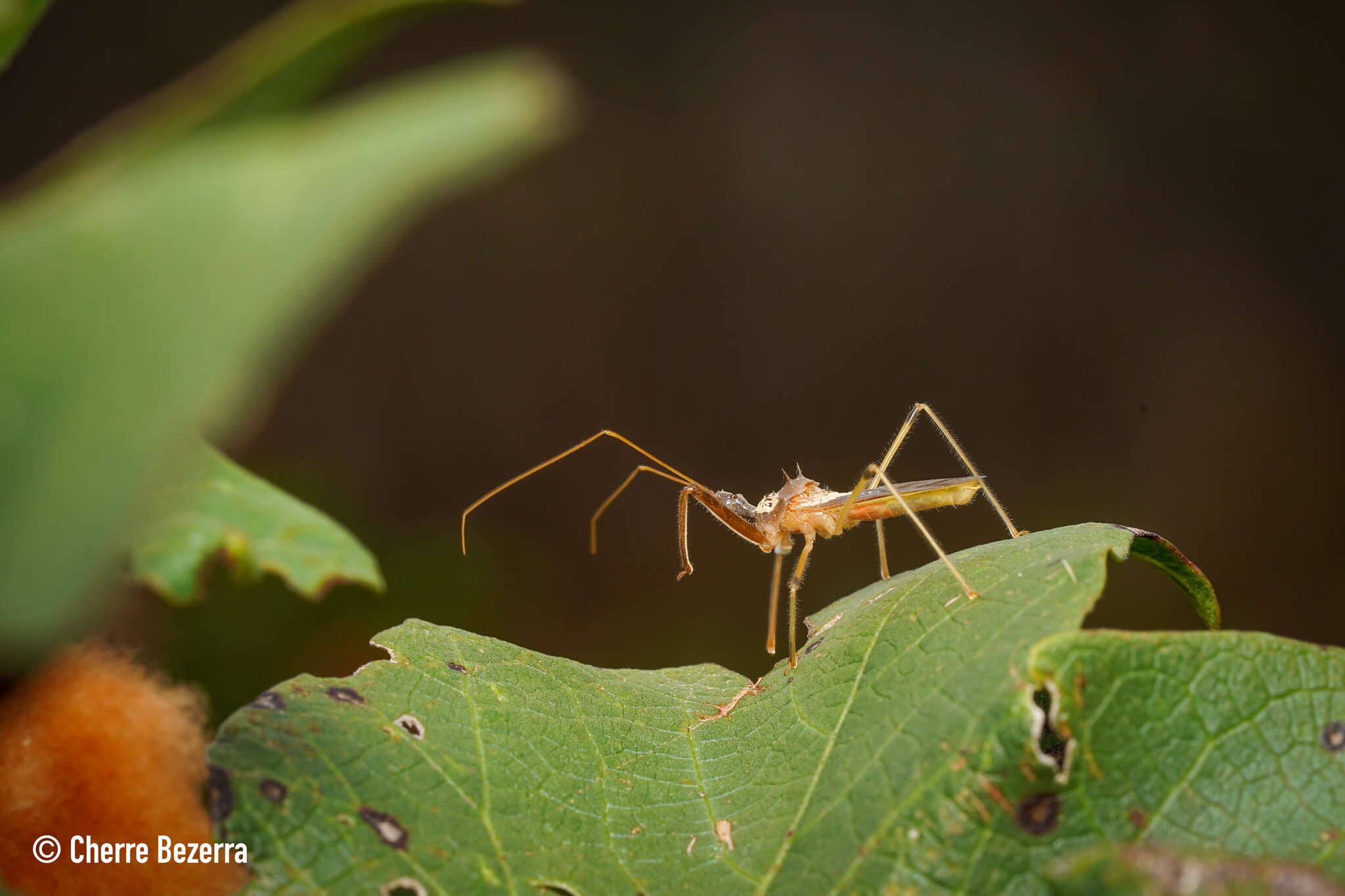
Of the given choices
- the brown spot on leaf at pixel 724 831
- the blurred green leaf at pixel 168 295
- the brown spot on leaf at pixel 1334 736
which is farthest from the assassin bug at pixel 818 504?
the blurred green leaf at pixel 168 295

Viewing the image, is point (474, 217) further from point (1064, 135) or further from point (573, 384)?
point (1064, 135)

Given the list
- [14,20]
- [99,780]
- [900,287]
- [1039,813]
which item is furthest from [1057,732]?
[900,287]

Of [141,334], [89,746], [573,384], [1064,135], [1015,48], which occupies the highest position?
[1015,48]

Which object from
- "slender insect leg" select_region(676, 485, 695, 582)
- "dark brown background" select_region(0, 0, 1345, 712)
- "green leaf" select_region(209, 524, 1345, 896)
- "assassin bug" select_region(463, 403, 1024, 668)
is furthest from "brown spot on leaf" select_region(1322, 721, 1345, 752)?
"dark brown background" select_region(0, 0, 1345, 712)

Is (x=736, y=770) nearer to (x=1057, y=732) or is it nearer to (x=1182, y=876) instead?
(x=1057, y=732)

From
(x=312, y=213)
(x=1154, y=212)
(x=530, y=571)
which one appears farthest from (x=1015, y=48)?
(x=312, y=213)

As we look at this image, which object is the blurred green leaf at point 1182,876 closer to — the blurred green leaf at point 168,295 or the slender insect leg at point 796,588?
the blurred green leaf at point 168,295
